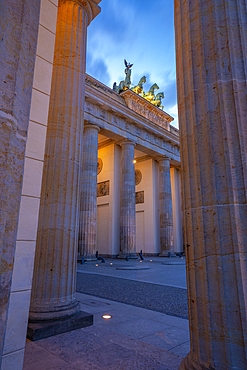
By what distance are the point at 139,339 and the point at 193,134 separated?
2.77 metres

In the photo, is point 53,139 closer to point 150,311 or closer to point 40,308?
point 40,308

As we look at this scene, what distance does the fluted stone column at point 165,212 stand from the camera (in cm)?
2408

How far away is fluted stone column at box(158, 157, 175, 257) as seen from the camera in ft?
79.0

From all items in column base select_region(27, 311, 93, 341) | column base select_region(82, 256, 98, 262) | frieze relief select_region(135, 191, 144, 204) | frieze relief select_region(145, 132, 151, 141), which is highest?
frieze relief select_region(145, 132, 151, 141)

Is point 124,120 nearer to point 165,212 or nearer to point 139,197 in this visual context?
point 139,197

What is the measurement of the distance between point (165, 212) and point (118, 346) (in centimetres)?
2194

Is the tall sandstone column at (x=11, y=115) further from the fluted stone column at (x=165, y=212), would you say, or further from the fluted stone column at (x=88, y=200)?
the fluted stone column at (x=165, y=212)

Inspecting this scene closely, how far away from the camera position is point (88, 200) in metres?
18.2

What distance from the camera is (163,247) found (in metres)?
24.2

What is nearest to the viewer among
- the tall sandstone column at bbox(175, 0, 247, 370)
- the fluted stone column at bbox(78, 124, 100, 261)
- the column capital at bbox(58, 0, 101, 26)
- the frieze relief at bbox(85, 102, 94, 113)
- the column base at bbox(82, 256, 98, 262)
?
the tall sandstone column at bbox(175, 0, 247, 370)

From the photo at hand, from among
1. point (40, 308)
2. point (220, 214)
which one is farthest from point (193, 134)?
point (40, 308)

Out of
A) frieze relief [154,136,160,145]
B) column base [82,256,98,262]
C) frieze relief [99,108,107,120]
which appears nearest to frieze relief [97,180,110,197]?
frieze relief [154,136,160,145]

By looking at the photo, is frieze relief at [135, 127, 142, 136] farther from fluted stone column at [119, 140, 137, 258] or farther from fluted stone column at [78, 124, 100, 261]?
fluted stone column at [78, 124, 100, 261]

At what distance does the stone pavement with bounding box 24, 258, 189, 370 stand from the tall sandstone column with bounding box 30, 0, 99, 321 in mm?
515
